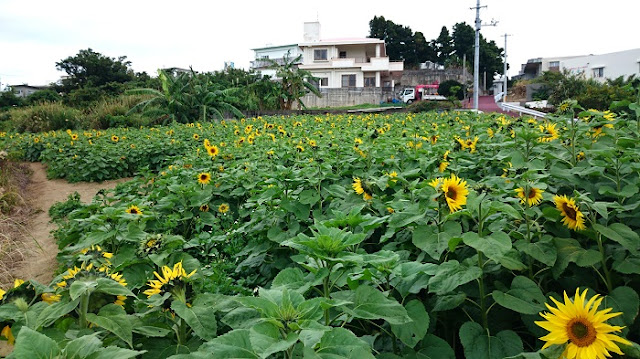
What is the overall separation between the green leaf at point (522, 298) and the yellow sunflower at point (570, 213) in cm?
31

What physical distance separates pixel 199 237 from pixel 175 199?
1.35 feet

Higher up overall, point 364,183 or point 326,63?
point 326,63

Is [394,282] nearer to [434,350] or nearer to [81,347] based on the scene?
[434,350]

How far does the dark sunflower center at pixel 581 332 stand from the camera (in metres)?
0.96

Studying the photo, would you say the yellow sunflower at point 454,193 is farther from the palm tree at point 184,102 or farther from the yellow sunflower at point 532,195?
the palm tree at point 184,102

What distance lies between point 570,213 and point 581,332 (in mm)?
685

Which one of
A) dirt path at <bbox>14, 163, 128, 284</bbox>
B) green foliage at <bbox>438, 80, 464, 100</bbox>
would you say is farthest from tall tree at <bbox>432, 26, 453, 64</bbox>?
dirt path at <bbox>14, 163, 128, 284</bbox>

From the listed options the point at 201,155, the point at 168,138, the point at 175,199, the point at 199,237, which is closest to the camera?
the point at 199,237

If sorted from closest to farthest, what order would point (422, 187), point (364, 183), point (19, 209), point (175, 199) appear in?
1. point (422, 187)
2. point (364, 183)
3. point (175, 199)
4. point (19, 209)

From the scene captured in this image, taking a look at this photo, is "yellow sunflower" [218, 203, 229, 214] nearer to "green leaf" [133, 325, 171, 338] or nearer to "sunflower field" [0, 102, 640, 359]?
"sunflower field" [0, 102, 640, 359]

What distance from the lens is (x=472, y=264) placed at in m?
1.45

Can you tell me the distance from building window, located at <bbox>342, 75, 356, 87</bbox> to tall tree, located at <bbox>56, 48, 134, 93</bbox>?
18.5m

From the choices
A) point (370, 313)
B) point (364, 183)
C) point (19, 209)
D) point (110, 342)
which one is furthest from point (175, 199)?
point (19, 209)

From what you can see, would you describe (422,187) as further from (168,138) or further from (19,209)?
(168,138)
